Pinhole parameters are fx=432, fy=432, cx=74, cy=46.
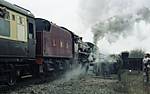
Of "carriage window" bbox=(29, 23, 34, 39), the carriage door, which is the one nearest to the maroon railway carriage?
the carriage door

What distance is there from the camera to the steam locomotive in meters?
16.9

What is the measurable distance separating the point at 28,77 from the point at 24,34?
3993mm

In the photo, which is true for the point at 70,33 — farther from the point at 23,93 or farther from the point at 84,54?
the point at 23,93

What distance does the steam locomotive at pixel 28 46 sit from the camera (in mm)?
16859

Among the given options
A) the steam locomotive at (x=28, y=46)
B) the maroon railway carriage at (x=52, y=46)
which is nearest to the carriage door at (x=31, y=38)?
Result: the steam locomotive at (x=28, y=46)

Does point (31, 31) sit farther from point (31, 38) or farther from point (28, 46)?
point (28, 46)

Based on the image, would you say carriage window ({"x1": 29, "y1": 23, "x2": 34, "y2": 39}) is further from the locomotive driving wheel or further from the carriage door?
the locomotive driving wheel

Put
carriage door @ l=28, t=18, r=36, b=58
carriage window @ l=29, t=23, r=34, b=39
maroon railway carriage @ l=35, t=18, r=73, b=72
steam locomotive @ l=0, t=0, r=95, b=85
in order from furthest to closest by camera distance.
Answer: maroon railway carriage @ l=35, t=18, r=73, b=72 → carriage window @ l=29, t=23, r=34, b=39 → carriage door @ l=28, t=18, r=36, b=58 → steam locomotive @ l=0, t=0, r=95, b=85

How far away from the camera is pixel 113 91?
16.9 meters

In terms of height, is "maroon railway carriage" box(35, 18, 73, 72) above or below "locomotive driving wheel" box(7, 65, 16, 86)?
above

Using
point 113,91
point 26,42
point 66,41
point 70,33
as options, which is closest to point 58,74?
point 66,41

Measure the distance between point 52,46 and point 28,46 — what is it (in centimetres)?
508

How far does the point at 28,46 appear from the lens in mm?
19625

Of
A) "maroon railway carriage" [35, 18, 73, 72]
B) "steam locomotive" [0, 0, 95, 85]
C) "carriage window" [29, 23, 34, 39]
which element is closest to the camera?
"steam locomotive" [0, 0, 95, 85]
